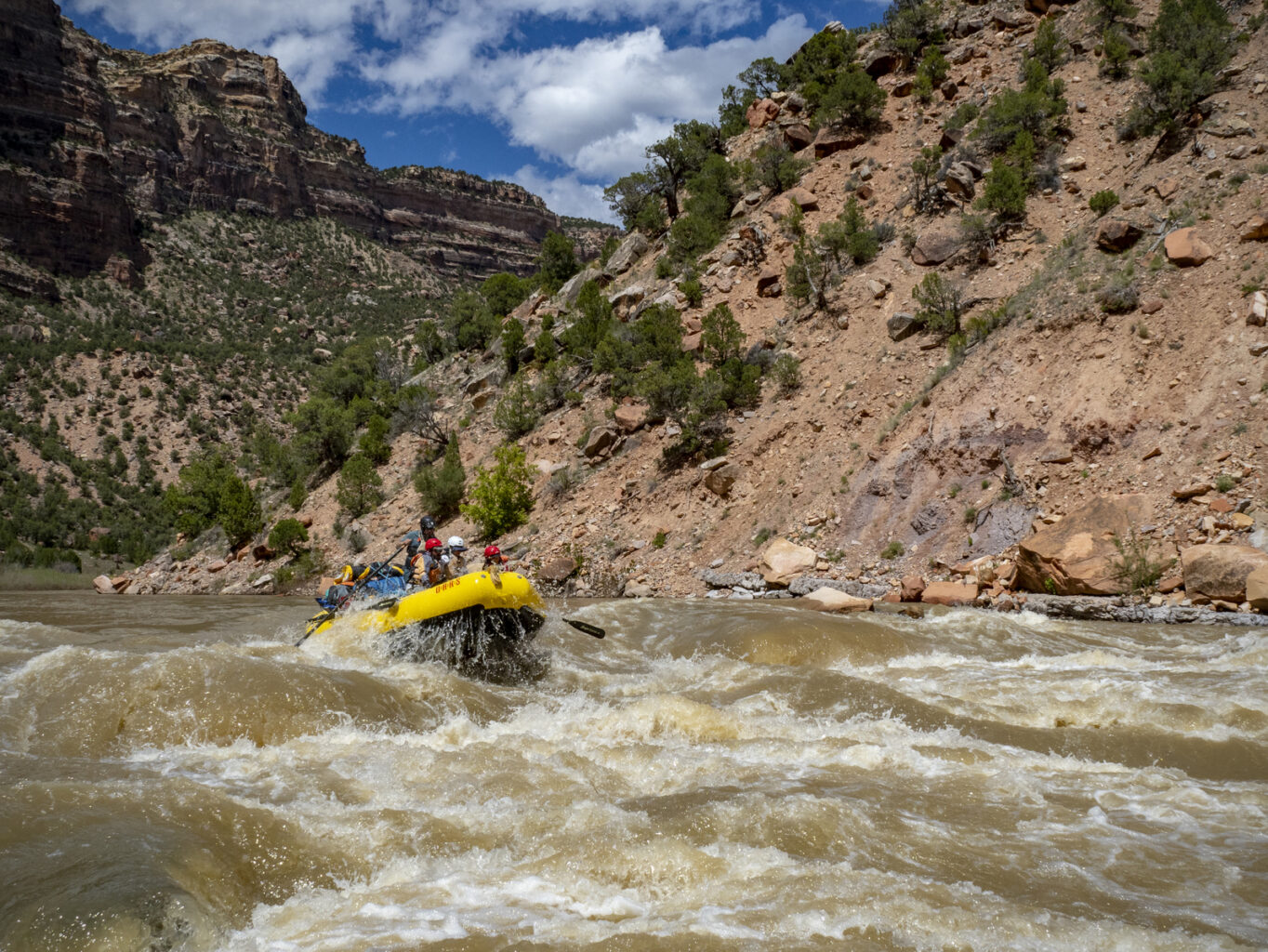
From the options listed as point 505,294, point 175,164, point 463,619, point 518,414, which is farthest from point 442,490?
point 175,164

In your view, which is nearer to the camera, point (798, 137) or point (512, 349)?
point (798, 137)

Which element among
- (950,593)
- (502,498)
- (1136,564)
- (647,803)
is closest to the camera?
(647,803)

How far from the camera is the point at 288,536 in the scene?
88.9 ft

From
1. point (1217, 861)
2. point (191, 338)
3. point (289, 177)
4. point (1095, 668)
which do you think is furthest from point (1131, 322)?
point (289, 177)

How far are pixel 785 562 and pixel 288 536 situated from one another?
19456 mm

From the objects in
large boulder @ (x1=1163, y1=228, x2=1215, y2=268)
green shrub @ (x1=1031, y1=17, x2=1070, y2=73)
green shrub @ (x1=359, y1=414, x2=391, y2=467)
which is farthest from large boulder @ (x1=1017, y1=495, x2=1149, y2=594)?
green shrub @ (x1=359, y1=414, x2=391, y2=467)

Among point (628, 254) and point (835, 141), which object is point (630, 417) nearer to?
point (628, 254)

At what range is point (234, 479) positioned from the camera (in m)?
31.2

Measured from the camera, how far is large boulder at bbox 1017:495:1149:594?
11.6 metres

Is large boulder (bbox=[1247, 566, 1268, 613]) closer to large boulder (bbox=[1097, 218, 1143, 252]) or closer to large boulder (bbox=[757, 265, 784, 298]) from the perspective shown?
large boulder (bbox=[1097, 218, 1143, 252])

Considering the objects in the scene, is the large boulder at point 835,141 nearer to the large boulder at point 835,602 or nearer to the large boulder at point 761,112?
the large boulder at point 761,112

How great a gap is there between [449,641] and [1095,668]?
7.64 meters

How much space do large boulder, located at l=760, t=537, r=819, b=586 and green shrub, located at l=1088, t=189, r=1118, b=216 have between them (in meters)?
11.1

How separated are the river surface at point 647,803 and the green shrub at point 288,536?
59.3 ft
